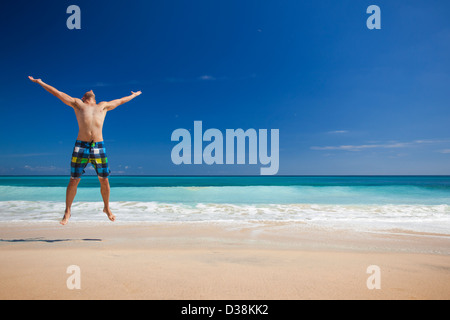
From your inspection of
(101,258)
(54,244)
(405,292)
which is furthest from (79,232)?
(405,292)

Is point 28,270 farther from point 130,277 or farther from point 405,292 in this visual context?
point 405,292

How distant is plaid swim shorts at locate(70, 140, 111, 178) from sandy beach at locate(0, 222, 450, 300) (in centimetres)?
108

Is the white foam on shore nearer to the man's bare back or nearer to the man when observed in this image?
the man

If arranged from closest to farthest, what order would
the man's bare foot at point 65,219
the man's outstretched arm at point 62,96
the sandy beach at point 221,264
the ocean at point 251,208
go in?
the sandy beach at point 221,264 → the man's outstretched arm at point 62,96 → the man's bare foot at point 65,219 → the ocean at point 251,208

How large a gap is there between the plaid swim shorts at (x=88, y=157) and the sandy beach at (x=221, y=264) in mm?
1084

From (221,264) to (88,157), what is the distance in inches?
96.1

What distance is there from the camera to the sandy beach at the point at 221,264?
2467 mm

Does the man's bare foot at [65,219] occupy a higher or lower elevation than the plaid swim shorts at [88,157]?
lower

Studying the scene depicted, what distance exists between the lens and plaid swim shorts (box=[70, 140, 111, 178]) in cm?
421

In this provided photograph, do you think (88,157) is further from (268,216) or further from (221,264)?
(268,216)

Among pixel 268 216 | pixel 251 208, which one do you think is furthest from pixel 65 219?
pixel 251 208

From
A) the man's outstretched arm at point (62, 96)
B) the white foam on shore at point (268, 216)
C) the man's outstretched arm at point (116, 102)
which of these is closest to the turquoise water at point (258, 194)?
the white foam on shore at point (268, 216)

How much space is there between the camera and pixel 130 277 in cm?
277

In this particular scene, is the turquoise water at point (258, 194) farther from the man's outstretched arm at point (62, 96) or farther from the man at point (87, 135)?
the man's outstretched arm at point (62, 96)
